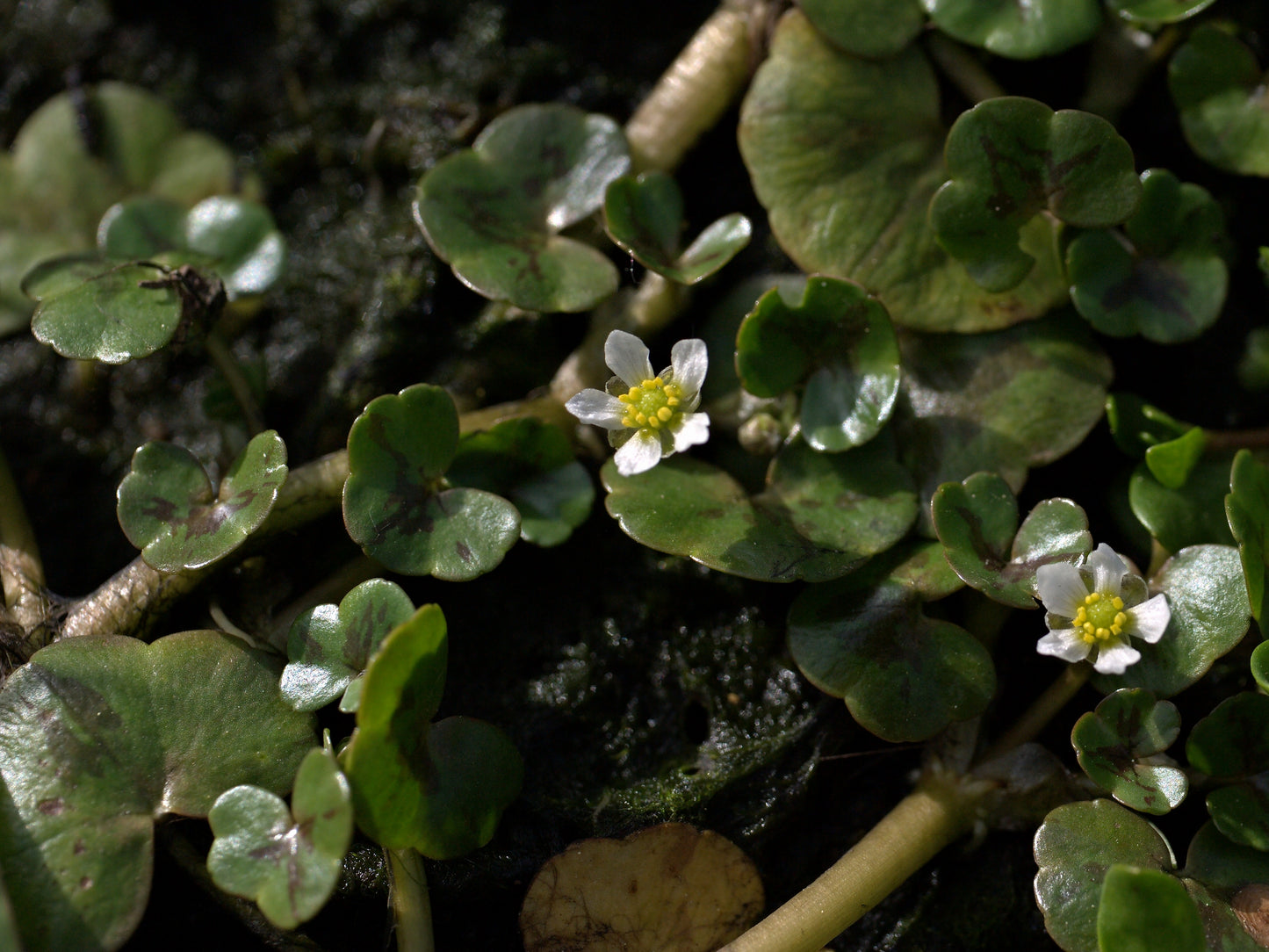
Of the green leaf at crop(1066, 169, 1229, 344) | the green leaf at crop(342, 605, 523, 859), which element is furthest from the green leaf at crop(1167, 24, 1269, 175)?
the green leaf at crop(342, 605, 523, 859)

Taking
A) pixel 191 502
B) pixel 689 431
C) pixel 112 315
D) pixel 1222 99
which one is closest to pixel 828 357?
pixel 689 431

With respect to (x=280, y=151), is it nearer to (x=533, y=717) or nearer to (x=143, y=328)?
(x=143, y=328)

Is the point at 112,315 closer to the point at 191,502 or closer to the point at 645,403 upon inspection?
the point at 191,502

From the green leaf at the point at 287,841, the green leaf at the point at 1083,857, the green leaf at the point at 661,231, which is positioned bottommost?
the green leaf at the point at 1083,857

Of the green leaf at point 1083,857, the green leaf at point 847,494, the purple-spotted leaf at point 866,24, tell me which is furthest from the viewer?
the purple-spotted leaf at point 866,24

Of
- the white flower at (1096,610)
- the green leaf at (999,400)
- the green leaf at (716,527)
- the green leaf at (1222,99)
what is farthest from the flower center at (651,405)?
the green leaf at (1222,99)

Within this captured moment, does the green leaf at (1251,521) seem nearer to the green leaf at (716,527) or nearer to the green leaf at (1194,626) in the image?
the green leaf at (1194,626)
